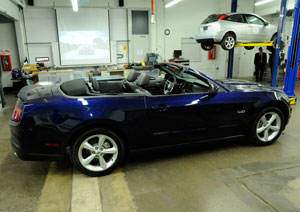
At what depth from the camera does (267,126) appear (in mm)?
3475

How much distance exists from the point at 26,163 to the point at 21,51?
827 cm

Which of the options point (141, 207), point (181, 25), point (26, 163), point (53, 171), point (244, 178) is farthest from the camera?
point (181, 25)

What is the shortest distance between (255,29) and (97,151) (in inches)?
330

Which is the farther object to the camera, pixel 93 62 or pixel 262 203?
pixel 93 62

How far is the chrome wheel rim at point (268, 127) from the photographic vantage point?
11.3ft

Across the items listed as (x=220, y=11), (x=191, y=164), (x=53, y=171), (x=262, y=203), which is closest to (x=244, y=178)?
(x=262, y=203)

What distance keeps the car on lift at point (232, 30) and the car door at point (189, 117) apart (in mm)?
5663

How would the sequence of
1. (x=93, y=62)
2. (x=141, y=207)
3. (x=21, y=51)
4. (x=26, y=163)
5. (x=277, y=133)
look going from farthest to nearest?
(x=93, y=62), (x=21, y=51), (x=277, y=133), (x=26, y=163), (x=141, y=207)

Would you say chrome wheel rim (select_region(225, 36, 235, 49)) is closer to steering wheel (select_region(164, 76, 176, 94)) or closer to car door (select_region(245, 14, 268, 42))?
car door (select_region(245, 14, 268, 42))

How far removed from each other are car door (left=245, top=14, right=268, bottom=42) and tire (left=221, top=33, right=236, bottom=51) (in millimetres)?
728

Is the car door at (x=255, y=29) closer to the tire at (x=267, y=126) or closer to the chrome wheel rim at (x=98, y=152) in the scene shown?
the tire at (x=267, y=126)

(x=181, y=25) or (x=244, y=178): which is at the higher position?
(x=181, y=25)

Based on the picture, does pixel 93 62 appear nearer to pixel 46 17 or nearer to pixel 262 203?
pixel 46 17

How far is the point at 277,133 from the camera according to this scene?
356cm
